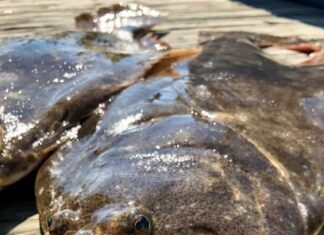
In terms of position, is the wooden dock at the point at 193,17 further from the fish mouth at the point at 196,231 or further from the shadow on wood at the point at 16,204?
the fish mouth at the point at 196,231

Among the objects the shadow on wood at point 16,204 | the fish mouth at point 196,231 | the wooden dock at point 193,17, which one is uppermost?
the fish mouth at point 196,231

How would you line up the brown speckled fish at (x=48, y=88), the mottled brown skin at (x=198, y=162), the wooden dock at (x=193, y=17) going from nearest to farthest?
1. the mottled brown skin at (x=198, y=162)
2. the brown speckled fish at (x=48, y=88)
3. the wooden dock at (x=193, y=17)

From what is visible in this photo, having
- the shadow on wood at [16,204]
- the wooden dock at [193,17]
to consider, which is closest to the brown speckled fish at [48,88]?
the shadow on wood at [16,204]

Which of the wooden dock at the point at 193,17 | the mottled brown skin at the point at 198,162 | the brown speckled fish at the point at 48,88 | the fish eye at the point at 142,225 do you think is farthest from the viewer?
the wooden dock at the point at 193,17

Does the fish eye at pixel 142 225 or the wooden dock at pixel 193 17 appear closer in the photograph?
the fish eye at pixel 142 225

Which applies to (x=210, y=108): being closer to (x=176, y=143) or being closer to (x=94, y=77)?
(x=176, y=143)

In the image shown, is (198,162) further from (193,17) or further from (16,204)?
(193,17)

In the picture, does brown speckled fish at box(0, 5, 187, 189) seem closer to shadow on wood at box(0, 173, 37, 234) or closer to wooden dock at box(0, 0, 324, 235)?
shadow on wood at box(0, 173, 37, 234)

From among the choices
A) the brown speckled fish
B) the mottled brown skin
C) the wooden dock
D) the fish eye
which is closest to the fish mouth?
the mottled brown skin
